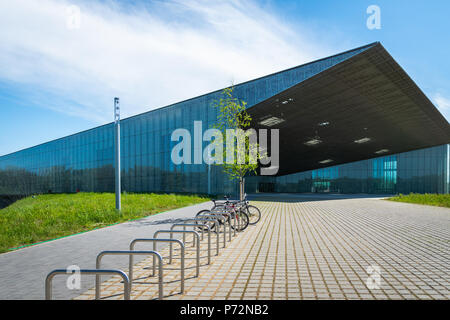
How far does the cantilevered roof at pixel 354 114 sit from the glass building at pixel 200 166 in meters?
1.23

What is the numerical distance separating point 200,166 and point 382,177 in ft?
97.2

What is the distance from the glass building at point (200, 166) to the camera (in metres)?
29.8

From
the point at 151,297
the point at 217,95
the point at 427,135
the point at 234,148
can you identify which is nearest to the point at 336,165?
the point at 427,135

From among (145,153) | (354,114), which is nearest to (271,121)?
(354,114)

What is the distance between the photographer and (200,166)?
30.5 m

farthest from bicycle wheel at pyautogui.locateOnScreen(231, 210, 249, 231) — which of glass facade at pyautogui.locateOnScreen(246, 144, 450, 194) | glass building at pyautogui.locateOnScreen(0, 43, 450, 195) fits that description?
glass facade at pyautogui.locateOnScreen(246, 144, 450, 194)

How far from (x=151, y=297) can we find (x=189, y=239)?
3.62m

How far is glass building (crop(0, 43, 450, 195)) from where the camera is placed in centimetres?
2978

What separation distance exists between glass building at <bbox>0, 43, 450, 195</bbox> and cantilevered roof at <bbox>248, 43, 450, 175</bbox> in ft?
4.04

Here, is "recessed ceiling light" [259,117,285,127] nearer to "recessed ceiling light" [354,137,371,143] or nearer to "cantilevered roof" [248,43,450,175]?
"cantilevered roof" [248,43,450,175]

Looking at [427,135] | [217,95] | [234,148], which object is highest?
[217,95]
